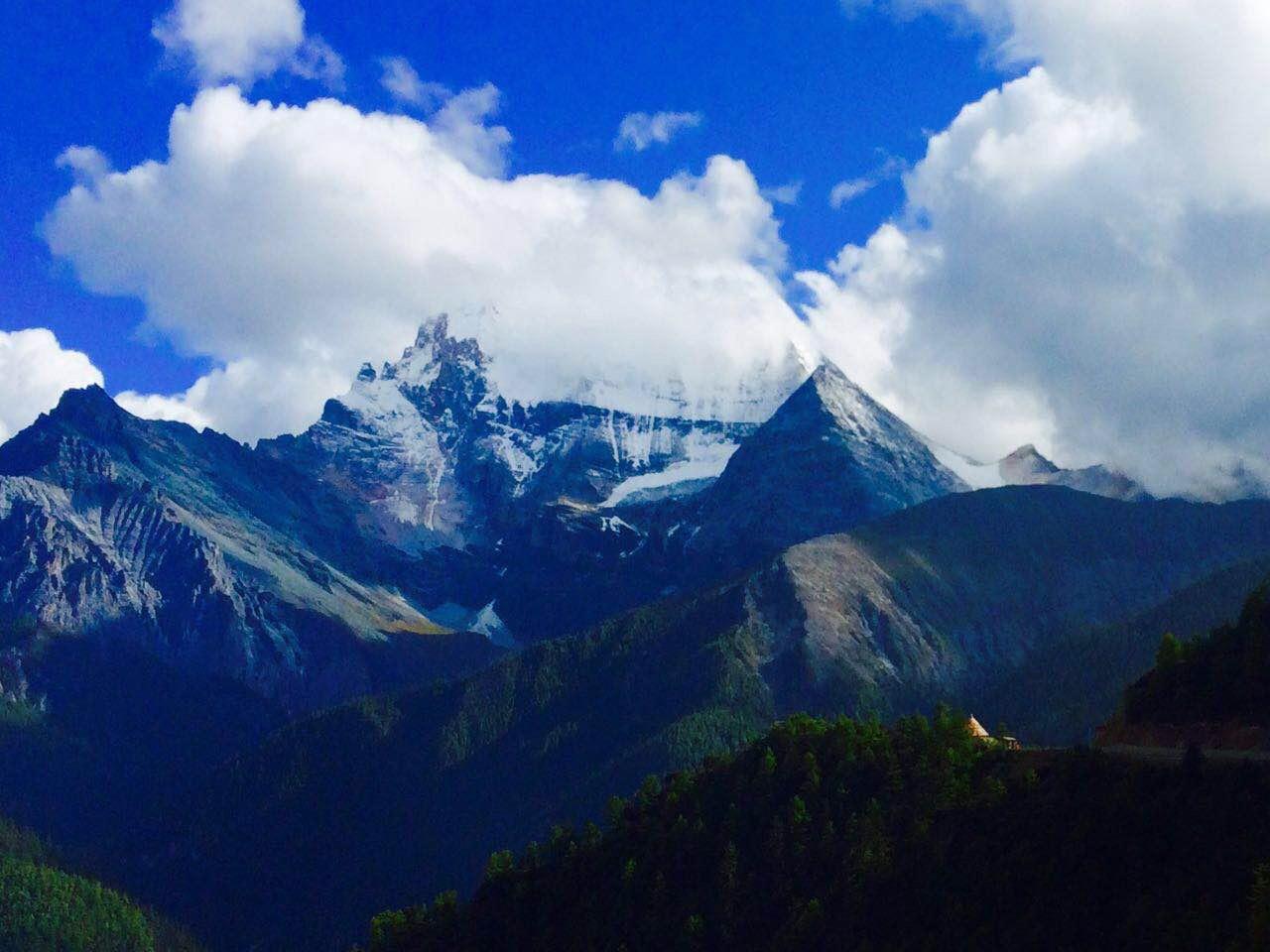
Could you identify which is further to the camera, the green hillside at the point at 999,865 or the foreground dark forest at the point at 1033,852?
the foreground dark forest at the point at 1033,852

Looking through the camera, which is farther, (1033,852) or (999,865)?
(999,865)

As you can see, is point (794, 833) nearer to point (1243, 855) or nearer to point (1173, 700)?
point (1173, 700)

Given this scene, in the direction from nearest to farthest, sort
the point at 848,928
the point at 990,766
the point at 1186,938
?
the point at 1186,938
the point at 848,928
the point at 990,766

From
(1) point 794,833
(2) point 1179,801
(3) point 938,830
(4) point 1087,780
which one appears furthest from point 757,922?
(2) point 1179,801

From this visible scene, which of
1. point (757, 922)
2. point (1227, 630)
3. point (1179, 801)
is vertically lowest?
point (757, 922)

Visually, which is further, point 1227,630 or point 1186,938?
point 1227,630

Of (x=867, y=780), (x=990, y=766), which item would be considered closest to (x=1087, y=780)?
(x=990, y=766)

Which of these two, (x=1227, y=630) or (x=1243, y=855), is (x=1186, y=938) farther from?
(x=1227, y=630)

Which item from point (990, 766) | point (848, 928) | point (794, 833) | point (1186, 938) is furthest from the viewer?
point (794, 833)

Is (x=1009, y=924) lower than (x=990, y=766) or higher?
lower

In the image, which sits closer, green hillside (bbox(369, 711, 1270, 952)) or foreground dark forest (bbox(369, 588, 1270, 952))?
green hillside (bbox(369, 711, 1270, 952))

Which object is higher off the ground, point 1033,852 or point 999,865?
point 1033,852

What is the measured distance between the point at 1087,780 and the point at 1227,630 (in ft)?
104

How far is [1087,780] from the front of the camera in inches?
6245
